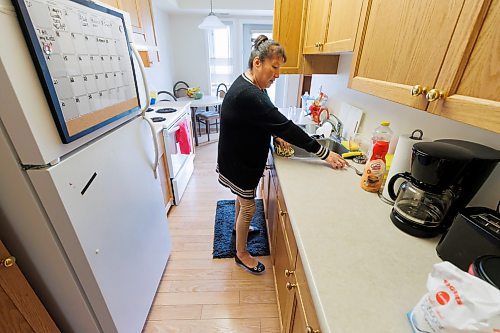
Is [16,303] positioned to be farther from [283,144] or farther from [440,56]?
[440,56]

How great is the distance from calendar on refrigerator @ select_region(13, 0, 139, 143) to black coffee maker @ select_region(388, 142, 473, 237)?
3.63ft

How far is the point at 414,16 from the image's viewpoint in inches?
27.0

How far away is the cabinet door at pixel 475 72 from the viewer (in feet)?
1.56

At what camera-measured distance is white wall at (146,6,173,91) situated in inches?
141

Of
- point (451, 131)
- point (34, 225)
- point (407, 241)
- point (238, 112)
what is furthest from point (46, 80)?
point (451, 131)

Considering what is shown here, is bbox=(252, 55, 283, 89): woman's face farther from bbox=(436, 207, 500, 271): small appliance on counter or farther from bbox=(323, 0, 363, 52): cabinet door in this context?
bbox=(436, 207, 500, 271): small appliance on counter

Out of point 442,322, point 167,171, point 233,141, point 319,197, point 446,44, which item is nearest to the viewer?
point 442,322

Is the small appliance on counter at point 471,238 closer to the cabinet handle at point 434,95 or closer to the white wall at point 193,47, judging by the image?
the cabinet handle at point 434,95

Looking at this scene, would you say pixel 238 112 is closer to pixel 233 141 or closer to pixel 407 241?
pixel 233 141

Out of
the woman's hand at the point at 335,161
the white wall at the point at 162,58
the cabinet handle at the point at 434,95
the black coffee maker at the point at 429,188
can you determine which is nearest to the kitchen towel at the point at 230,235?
the woman's hand at the point at 335,161

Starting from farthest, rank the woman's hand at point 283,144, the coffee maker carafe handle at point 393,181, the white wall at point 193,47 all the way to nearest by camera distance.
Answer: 1. the white wall at point 193,47
2. the woman's hand at point 283,144
3. the coffee maker carafe handle at point 393,181

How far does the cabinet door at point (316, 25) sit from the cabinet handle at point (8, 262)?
169cm

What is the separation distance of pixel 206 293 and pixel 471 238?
57.8 inches

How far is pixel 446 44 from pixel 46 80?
107cm
